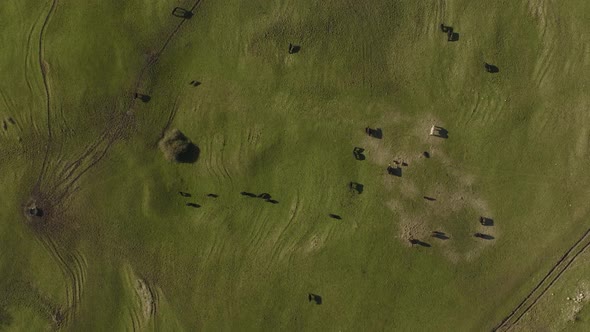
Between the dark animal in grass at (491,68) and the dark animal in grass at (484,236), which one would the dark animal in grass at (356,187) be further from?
the dark animal in grass at (491,68)

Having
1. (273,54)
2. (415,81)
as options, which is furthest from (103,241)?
(415,81)

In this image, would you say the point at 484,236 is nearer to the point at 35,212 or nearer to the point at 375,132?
the point at 375,132

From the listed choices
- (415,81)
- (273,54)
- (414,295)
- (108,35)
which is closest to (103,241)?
(108,35)

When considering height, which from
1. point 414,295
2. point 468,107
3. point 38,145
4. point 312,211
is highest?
point 468,107

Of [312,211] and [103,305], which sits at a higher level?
[312,211]

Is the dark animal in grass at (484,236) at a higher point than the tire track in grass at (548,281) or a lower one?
higher

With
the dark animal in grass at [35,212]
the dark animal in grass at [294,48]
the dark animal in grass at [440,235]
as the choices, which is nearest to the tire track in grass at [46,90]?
the dark animal in grass at [35,212]

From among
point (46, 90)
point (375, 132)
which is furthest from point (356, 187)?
point (46, 90)

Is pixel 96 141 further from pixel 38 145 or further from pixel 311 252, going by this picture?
pixel 311 252
